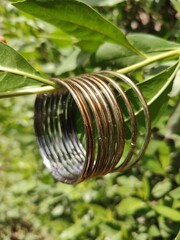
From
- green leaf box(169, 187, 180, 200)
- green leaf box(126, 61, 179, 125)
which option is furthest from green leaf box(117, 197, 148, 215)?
green leaf box(126, 61, 179, 125)

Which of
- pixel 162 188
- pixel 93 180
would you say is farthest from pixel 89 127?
pixel 93 180

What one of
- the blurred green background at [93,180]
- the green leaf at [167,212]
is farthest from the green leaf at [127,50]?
the green leaf at [167,212]

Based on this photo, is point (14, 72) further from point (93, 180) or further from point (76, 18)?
point (93, 180)

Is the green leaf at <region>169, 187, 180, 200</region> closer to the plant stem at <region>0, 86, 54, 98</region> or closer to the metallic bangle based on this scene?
the metallic bangle

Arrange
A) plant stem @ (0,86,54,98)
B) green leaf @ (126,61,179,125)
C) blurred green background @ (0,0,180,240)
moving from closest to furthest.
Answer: plant stem @ (0,86,54,98)
green leaf @ (126,61,179,125)
blurred green background @ (0,0,180,240)

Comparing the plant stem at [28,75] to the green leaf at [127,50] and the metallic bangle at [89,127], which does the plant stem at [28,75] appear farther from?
the green leaf at [127,50]

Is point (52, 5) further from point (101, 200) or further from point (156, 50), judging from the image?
point (101, 200)

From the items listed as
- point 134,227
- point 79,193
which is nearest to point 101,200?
point 79,193
